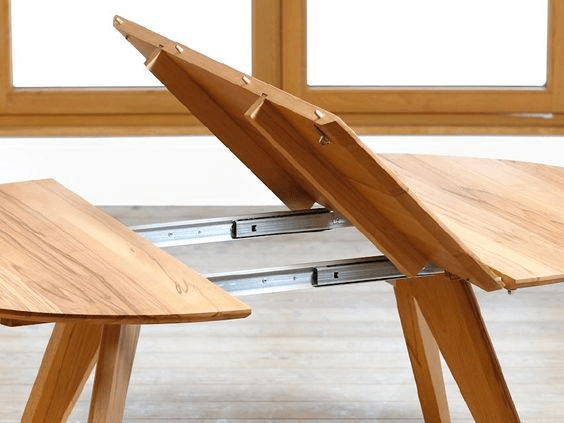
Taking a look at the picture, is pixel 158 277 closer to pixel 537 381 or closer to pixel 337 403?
pixel 337 403

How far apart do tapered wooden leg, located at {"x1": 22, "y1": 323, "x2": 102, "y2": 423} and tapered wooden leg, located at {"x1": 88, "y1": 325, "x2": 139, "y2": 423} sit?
0.67 ft

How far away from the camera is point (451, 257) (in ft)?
4.27

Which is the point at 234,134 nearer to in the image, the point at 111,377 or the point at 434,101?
the point at 111,377

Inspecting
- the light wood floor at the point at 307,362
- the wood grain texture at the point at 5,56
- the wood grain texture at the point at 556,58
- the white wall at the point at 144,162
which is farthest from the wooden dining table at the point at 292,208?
the wood grain texture at the point at 5,56

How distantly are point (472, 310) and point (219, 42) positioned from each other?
99.1 inches

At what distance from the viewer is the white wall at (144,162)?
3771 millimetres

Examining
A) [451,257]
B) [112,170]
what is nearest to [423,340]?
[451,257]

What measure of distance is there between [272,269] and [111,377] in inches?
9.9

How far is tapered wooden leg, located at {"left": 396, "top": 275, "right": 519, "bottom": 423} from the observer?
57.8 inches

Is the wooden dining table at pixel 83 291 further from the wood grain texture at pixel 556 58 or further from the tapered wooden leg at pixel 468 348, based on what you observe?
the wood grain texture at pixel 556 58

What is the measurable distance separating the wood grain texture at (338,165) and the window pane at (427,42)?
2197 millimetres

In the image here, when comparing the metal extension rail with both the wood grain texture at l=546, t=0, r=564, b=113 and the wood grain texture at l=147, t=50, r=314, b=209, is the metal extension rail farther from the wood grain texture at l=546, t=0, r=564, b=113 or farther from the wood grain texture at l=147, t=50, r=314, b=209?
the wood grain texture at l=546, t=0, r=564, b=113

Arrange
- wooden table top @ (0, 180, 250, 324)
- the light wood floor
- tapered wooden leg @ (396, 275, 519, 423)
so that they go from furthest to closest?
1. the light wood floor
2. tapered wooden leg @ (396, 275, 519, 423)
3. wooden table top @ (0, 180, 250, 324)

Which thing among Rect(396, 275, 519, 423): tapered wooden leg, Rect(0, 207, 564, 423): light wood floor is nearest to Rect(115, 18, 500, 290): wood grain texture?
Rect(396, 275, 519, 423): tapered wooden leg
